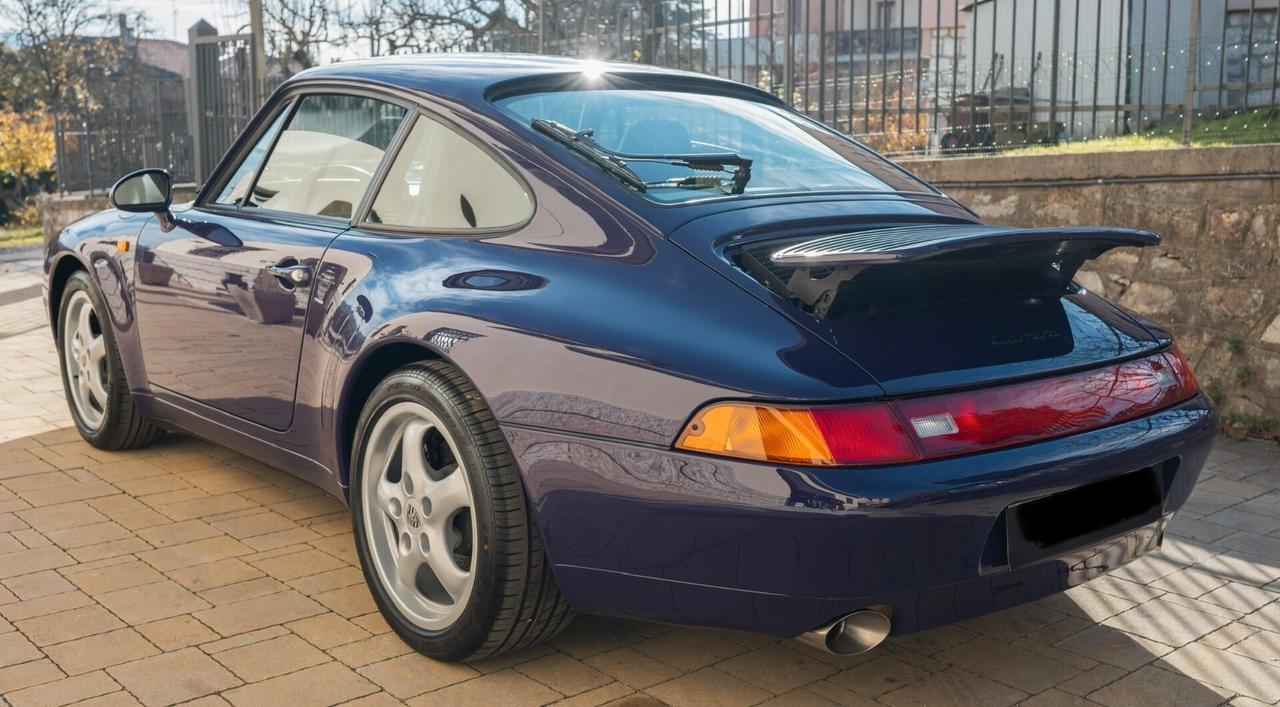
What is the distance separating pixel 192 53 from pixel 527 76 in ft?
30.6

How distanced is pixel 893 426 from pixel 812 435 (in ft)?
0.55

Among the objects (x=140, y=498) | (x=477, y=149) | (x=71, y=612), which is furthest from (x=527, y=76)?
(x=140, y=498)

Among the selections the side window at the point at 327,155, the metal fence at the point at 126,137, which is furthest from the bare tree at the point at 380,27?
the side window at the point at 327,155

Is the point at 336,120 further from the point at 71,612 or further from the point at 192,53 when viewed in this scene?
the point at 192,53

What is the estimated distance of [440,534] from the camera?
120 inches

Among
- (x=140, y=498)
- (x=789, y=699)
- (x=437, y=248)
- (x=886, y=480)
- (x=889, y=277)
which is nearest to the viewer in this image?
(x=886, y=480)

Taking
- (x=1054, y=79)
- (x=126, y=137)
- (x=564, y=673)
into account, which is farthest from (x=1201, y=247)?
(x=126, y=137)

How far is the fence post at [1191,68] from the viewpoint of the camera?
19.5 feet

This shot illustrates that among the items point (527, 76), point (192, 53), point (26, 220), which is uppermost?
point (192, 53)

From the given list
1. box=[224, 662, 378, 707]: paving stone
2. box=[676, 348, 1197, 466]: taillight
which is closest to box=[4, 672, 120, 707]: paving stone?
box=[224, 662, 378, 707]: paving stone

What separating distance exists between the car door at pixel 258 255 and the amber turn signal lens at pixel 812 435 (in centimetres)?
155

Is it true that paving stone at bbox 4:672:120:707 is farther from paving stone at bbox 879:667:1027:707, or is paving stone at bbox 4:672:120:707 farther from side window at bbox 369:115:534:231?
paving stone at bbox 879:667:1027:707

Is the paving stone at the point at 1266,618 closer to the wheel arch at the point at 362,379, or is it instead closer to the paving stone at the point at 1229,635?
the paving stone at the point at 1229,635

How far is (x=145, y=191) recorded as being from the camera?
445 cm
